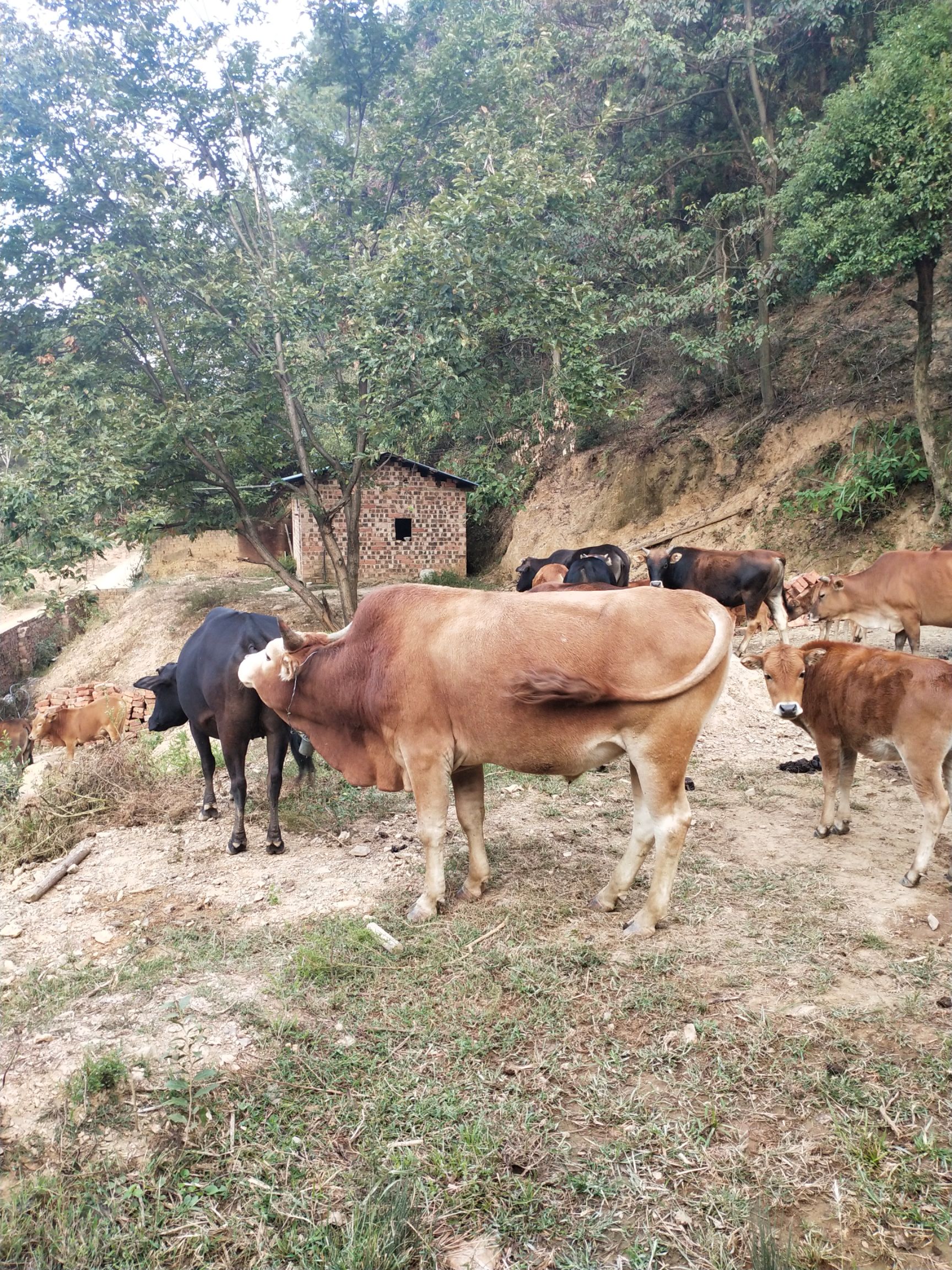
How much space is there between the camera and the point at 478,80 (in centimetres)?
1440

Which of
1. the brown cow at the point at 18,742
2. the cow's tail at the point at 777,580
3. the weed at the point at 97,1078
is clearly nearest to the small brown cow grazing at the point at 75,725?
the brown cow at the point at 18,742

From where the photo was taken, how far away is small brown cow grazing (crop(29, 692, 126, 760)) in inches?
448

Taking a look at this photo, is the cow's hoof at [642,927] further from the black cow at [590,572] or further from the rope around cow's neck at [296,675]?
the black cow at [590,572]

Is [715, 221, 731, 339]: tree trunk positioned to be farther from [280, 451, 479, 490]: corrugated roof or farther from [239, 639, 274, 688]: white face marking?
[239, 639, 274, 688]: white face marking

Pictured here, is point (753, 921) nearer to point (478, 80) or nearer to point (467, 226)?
point (467, 226)

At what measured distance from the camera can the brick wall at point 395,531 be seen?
24031 mm

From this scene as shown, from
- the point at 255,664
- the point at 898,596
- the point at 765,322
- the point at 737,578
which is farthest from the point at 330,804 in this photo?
the point at 765,322

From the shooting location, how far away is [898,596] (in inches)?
410

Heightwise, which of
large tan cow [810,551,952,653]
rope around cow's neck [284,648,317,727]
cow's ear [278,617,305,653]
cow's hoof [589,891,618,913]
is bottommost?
cow's hoof [589,891,618,913]

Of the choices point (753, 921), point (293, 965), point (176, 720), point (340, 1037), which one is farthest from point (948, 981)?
point (176, 720)

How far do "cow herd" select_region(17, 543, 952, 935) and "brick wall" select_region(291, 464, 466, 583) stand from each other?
1761 cm

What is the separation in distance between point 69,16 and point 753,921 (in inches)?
592

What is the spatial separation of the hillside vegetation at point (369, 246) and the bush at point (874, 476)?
0.08 metres

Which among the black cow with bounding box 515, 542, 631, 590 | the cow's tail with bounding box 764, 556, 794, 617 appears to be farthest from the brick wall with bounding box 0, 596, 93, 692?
the cow's tail with bounding box 764, 556, 794, 617
